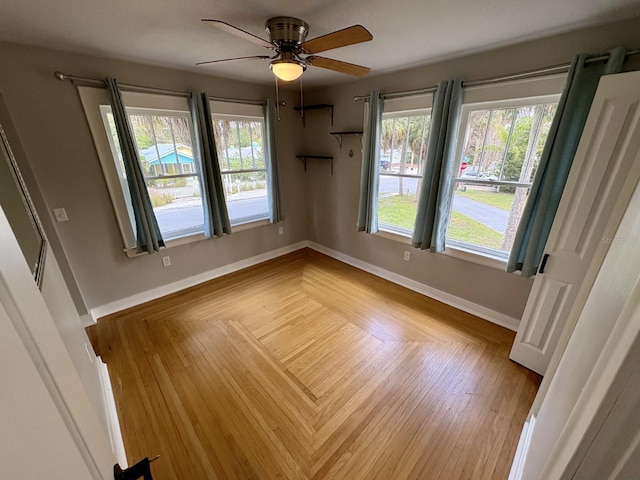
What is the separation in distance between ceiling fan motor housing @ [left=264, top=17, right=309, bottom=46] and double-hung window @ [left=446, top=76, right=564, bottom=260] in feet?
4.99

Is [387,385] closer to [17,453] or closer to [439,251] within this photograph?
[439,251]

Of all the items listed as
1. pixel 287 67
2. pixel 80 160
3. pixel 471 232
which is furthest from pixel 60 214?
pixel 471 232

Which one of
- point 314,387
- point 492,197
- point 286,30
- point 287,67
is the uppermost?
point 286,30

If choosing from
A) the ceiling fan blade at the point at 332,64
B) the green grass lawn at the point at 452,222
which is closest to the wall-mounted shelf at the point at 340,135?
the green grass lawn at the point at 452,222

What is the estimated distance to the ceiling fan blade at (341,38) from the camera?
1232 millimetres

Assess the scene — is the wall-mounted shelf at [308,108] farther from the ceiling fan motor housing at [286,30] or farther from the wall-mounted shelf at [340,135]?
the ceiling fan motor housing at [286,30]

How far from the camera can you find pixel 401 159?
9.46ft

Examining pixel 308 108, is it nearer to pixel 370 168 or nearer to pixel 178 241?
pixel 370 168

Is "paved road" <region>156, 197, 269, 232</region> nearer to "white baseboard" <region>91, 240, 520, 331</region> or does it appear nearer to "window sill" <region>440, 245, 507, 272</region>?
"white baseboard" <region>91, 240, 520, 331</region>

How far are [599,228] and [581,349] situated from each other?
1079mm

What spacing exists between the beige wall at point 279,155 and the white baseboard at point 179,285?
6cm

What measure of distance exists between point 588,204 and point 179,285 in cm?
371

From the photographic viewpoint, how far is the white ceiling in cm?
139

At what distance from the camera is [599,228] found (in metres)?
1.49
